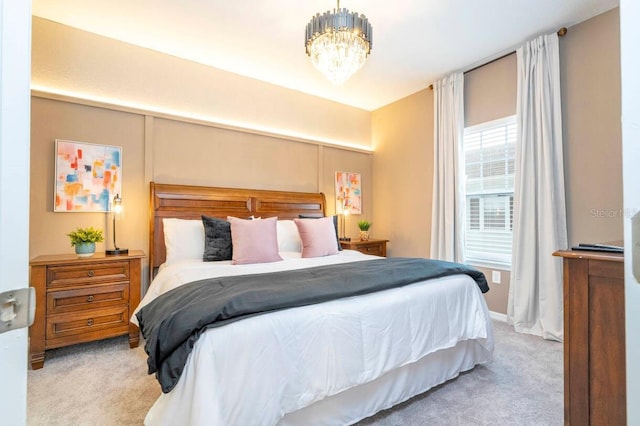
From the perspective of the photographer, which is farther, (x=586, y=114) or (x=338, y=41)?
(x=586, y=114)

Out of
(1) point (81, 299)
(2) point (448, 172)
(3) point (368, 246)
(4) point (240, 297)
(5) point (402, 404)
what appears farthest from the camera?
(3) point (368, 246)

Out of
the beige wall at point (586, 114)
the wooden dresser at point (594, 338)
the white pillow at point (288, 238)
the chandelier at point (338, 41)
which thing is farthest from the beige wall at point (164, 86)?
the wooden dresser at point (594, 338)

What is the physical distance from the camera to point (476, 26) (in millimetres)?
2854

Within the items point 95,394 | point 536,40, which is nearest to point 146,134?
point 95,394

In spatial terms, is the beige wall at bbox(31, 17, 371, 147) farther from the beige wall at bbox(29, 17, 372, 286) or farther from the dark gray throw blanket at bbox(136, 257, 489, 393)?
the dark gray throw blanket at bbox(136, 257, 489, 393)

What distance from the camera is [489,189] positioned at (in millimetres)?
3578

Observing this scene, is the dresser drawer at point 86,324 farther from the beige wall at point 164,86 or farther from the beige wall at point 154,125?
the beige wall at point 164,86

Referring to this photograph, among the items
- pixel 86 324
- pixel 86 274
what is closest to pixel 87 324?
pixel 86 324

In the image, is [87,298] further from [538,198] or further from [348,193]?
[538,198]

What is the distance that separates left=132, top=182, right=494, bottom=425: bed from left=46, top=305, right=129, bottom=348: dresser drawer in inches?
23.0

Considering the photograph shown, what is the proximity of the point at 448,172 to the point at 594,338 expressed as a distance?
9.39 ft

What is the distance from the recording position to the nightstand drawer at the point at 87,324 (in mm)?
Result: 2408

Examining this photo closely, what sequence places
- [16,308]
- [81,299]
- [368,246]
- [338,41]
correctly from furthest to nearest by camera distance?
[368,246] < [81,299] < [338,41] < [16,308]

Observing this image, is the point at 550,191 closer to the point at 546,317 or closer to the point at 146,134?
the point at 546,317
